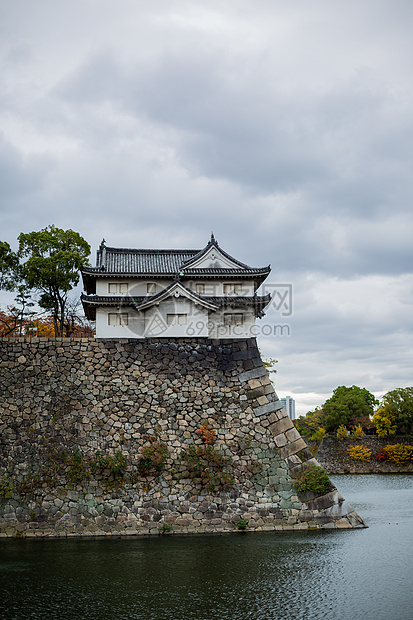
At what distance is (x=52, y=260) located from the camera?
21.2 metres

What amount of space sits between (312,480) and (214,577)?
556 centimetres

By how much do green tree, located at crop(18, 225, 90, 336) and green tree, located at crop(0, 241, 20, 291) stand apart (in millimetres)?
281

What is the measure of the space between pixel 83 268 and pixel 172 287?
3.86 metres

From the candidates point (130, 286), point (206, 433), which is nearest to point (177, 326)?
point (130, 286)

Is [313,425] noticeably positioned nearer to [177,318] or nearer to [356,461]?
[356,461]

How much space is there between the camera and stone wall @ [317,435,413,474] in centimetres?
4347

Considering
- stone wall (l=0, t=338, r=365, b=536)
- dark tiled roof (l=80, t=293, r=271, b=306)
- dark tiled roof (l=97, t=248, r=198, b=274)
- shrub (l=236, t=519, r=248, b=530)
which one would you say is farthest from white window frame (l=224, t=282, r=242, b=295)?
shrub (l=236, t=519, r=248, b=530)

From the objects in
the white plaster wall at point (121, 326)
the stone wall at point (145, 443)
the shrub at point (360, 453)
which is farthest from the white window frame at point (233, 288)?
the shrub at point (360, 453)

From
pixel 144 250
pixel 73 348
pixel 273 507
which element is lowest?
Result: pixel 273 507

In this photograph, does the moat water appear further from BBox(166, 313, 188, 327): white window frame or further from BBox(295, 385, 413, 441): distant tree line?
BBox(295, 385, 413, 441): distant tree line

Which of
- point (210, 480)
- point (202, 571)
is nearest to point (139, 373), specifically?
point (210, 480)

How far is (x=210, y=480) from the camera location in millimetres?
15680

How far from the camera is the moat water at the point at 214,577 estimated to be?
9.25 m

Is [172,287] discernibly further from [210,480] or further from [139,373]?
[210,480]
